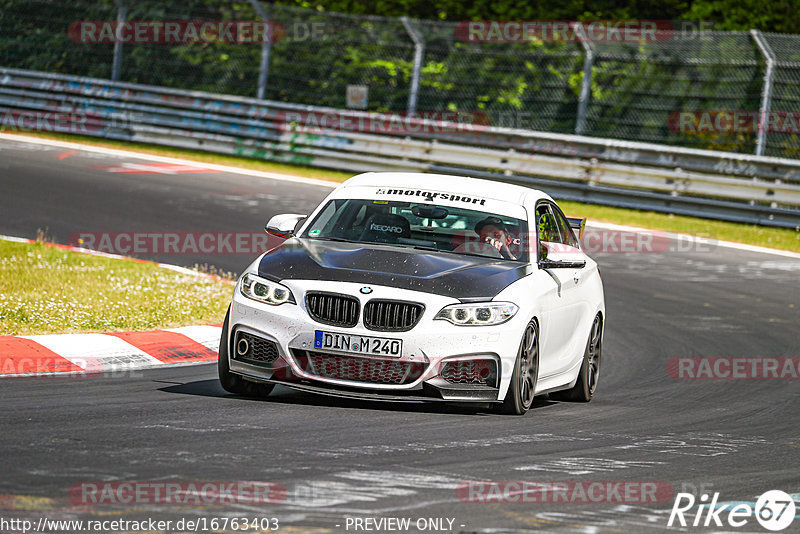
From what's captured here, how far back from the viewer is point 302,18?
2625 cm

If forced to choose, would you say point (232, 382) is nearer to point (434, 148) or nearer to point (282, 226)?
Answer: point (282, 226)

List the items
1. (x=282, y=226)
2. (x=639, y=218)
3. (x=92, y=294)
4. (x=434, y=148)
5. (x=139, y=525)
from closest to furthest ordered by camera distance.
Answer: (x=139, y=525), (x=282, y=226), (x=92, y=294), (x=639, y=218), (x=434, y=148)

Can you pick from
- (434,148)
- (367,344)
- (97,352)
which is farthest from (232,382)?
(434,148)

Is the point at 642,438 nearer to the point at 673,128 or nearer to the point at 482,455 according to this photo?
the point at 482,455

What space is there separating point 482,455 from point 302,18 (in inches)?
800

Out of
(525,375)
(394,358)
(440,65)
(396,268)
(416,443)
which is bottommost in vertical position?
(416,443)

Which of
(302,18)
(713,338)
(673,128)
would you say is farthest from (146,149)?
(713,338)

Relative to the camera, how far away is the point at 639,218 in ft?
71.3

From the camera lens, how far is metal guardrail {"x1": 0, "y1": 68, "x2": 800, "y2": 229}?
71.8 ft

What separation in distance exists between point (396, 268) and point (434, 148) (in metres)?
→ 15.8

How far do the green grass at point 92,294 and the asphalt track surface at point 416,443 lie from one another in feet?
4.71

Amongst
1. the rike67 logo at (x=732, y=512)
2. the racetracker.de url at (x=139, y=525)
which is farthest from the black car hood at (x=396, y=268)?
the racetracker.de url at (x=139, y=525)

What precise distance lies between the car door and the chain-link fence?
13.3 meters

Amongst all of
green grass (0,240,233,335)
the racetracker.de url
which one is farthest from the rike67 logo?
green grass (0,240,233,335)
